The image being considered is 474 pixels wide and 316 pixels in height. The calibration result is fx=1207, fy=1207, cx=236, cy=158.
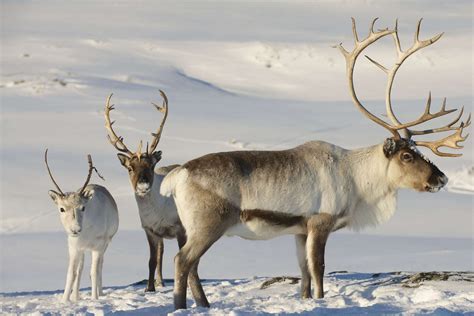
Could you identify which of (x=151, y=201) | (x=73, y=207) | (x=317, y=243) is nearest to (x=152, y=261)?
(x=151, y=201)

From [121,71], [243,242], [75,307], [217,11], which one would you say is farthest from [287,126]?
[217,11]

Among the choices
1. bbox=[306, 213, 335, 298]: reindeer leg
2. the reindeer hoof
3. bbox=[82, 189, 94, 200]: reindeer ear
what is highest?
bbox=[82, 189, 94, 200]: reindeer ear

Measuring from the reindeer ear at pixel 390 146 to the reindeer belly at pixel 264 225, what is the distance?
1.22 metres

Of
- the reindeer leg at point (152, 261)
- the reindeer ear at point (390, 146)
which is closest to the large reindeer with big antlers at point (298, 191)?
the reindeer ear at point (390, 146)

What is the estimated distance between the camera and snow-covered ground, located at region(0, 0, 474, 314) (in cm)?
1680

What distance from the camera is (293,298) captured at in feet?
35.6

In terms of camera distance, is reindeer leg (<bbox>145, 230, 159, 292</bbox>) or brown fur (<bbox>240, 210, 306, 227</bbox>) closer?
brown fur (<bbox>240, 210, 306, 227</bbox>)

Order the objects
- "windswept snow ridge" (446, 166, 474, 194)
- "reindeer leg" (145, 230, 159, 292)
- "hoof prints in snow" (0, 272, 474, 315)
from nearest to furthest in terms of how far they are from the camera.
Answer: "hoof prints in snow" (0, 272, 474, 315), "reindeer leg" (145, 230, 159, 292), "windswept snow ridge" (446, 166, 474, 194)

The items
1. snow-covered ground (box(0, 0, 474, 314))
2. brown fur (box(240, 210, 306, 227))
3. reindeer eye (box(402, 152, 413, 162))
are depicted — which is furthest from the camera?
snow-covered ground (box(0, 0, 474, 314))

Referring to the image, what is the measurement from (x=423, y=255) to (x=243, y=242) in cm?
293

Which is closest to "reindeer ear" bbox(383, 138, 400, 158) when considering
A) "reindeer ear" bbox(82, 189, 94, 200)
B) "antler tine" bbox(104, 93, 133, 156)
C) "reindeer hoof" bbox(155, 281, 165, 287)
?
"antler tine" bbox(104, 93, 133, 156)

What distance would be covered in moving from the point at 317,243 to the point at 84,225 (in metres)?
2.55

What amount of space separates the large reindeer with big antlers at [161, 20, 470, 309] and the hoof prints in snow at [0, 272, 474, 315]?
521 millimetres

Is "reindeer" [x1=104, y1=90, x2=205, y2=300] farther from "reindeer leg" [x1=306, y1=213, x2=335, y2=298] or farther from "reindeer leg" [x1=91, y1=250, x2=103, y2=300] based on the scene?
"reindeer leg" [x1=306, y1=213, x2=335, y2=298]
